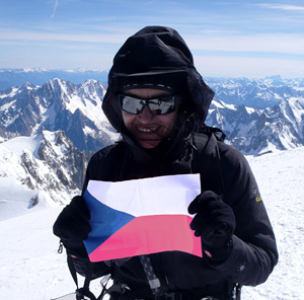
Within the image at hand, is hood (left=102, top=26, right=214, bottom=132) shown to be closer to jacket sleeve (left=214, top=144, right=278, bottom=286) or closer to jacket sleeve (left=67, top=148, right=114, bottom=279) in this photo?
jacket sleeve (left=214, top=144, right=278, bottom=286)

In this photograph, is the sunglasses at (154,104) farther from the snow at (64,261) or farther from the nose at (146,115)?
the snow at (64,261)

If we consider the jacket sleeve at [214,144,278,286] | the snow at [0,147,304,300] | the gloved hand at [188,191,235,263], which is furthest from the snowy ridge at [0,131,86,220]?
the gloved hand at [188,191,235,263]

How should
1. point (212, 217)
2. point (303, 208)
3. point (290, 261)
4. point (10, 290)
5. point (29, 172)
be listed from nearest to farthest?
point (212, 217) < point (290, 261) < point (10, 290) < point (303, 208) < point (29, 172)

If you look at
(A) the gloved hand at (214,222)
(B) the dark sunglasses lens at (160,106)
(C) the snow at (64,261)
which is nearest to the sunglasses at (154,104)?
(B) the dark sunglasses lens at (160,106)

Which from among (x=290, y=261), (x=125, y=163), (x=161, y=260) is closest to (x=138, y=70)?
(x=125, y=163)

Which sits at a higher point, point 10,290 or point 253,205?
point 253,205

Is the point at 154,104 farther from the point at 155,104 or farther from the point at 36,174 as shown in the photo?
the point at 36,174

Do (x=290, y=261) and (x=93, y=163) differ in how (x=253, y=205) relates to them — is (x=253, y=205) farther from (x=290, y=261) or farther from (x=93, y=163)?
(x=290, y=261)
